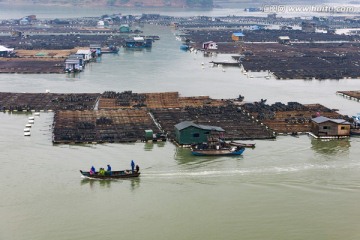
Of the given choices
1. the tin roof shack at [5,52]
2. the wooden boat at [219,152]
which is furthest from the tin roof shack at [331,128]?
the tin roof shack at [5,52]

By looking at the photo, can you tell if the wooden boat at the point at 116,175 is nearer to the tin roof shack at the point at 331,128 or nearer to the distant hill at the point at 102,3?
the tin roof shack at the point at 331,128

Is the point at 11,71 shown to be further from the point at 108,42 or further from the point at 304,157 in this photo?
the point at 304,157

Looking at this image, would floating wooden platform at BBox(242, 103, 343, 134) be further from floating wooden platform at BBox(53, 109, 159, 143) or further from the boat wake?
floating wooden platform at BBox(53, 109, 159, 143)

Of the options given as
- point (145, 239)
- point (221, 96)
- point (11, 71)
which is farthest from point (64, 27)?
point (145, 239)

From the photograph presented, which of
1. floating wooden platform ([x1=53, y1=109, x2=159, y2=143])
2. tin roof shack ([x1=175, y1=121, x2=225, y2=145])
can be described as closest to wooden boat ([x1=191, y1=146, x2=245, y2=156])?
tin roof shack ([x1=175, y1=121, x2=225, y2=145])

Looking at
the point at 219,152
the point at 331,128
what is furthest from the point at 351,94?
the point at 219,152

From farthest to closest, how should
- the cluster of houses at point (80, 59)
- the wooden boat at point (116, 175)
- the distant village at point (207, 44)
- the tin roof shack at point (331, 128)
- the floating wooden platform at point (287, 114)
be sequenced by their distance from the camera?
the distant village at point (207, 44) < the cluster of houses at point (80, 59) < the floating wooden platform at point (287, 114) < the tin roof shack at point (331, 128) < the wooden boat at point (116, 175)

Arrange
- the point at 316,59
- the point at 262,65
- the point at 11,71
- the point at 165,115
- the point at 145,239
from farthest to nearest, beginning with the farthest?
1. the point at 316,59
2. the point at 262,65
3. the point at 11,71
4. the point at 165,115
5. the point at 145,239

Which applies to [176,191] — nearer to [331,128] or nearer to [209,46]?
[331,128]
